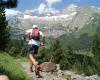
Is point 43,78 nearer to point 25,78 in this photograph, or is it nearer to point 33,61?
point 33,61

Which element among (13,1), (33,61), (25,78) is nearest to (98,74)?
(33,61)

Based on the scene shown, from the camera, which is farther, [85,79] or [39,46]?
[85,79]

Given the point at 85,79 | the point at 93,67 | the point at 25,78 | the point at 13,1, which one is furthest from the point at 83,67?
the point at 13,1

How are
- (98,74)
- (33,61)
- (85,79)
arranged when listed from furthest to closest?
(98,74)
(85,79)
(33,61)

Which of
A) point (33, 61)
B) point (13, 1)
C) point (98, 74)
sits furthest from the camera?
point (98, 74)

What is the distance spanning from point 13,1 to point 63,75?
6.17 meters

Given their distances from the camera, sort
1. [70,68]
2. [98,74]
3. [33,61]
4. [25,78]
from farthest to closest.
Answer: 1. [70,68]
2. [98,74]
3. [33,61]
4. [25,78]

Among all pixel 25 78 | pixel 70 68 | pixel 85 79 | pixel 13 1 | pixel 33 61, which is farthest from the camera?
pixel 70 68

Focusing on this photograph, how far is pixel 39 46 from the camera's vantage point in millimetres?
12875

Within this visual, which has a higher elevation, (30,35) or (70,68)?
(30,35)

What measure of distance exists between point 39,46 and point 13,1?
14.5 ft

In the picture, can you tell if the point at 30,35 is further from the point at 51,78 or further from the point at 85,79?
the point at 85,79

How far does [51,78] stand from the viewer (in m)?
13.2

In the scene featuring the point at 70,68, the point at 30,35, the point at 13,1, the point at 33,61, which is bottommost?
the point at 70,68
